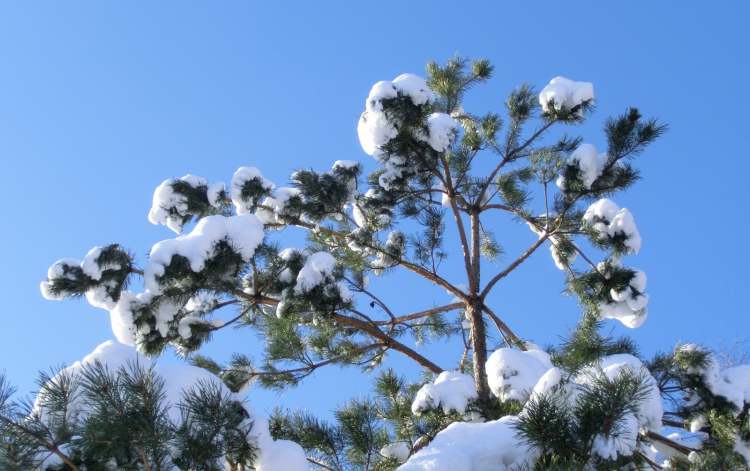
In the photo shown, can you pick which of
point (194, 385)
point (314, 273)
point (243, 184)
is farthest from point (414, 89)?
point (194, 385)

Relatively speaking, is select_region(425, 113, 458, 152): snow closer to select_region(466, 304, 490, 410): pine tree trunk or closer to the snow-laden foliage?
select_region(466, 304, 490, 410): pine tree trunk

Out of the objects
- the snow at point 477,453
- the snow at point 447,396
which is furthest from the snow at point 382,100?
the snow at point 477,453

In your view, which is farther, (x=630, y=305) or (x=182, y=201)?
(x=182, y=201)

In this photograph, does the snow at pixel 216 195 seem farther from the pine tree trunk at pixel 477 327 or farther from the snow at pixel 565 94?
the snow at pixel 565 94

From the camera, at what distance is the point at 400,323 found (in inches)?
267

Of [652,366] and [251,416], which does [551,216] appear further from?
[251,416]

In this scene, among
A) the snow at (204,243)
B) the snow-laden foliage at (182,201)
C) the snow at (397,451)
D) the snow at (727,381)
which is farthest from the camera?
the snow-laden foliage at (182,201)

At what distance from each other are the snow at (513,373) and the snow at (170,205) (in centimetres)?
331

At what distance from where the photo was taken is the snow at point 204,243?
4.93m

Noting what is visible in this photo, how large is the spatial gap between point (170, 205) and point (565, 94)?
367 cm

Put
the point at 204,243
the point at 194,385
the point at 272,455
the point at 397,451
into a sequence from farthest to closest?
1. the point at 397,451
2. the point at 204,243
3. the point at 272,455
4. the point at 194,385

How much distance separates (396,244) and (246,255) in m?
2.21

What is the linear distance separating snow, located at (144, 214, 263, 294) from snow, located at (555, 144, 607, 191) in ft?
8.89

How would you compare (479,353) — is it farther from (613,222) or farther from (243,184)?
(243,184)
